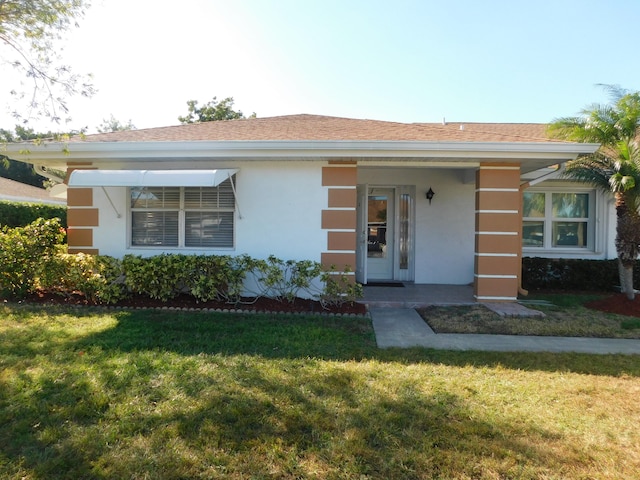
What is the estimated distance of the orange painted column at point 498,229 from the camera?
23.2ft

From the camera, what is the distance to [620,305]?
728 cm

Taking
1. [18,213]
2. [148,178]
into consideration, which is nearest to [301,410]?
[148,178]

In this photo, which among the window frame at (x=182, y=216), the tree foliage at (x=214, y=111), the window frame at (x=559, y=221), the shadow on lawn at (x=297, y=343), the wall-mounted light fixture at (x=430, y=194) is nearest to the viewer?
the shadow on lawn at (x=297, y=343)

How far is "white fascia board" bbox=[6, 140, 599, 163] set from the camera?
650cm

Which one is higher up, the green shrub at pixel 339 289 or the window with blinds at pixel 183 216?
the window with blinds at pixel 183 216

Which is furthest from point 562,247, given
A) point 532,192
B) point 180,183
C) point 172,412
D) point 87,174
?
point 87,174

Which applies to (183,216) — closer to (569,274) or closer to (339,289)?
(339,289)

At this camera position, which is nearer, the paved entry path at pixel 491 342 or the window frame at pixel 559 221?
the paved entry path at pixel 491 342

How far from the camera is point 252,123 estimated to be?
9164 mm

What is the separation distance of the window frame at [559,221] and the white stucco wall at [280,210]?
6.45 m

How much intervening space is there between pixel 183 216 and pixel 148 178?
4.00 ft

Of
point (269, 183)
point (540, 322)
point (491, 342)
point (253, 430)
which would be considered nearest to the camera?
point (253, 430)

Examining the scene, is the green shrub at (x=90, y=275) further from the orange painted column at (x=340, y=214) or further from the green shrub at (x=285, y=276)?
the orange painted column at (x=340, y=214)

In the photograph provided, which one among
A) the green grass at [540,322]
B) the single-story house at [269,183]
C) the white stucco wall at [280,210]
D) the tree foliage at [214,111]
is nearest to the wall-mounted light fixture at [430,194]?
A: the single-story house at [269,183]
